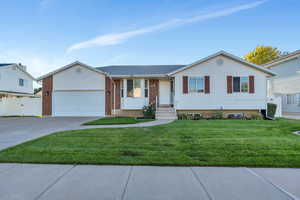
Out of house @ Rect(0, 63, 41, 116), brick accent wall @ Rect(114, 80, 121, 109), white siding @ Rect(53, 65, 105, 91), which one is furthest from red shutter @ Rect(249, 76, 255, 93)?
house @ Rect(0, 63, 41, 116)

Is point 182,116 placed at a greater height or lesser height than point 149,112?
lesser

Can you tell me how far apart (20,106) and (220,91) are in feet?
69.8

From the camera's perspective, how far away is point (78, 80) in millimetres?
13617

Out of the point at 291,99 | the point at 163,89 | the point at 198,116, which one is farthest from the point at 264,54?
the point at 163,89

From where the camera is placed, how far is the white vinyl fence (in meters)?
17.1

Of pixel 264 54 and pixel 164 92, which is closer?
pixel 164 92

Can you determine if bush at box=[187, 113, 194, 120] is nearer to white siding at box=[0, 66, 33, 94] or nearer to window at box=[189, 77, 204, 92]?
window at box=[189, 77, 204, 92]

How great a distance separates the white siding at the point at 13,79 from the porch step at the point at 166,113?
20290 mm

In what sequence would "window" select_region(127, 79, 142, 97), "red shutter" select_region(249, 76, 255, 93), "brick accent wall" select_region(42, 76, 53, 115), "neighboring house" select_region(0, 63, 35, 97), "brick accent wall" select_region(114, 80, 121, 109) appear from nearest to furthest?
"red shutter" select_region(249, 76, 255, 93) < "window" select_region(127, 79, 142, 97) < "brick accent wall" select_region(114, 80, 121, 109) < "brick accent wall" select_region(42, 76, 53, 115) < "neighboring house" select_region(0, 63, 35, 97)

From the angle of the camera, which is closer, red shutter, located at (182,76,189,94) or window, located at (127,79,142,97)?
red shutter, located at (182,76,189,94)

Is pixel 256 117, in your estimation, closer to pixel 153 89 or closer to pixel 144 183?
pixel 153 89

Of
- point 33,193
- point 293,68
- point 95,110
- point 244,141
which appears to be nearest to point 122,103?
point 95,110

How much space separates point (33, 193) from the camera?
7.67 feet

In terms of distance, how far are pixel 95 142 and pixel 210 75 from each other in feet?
33.2
